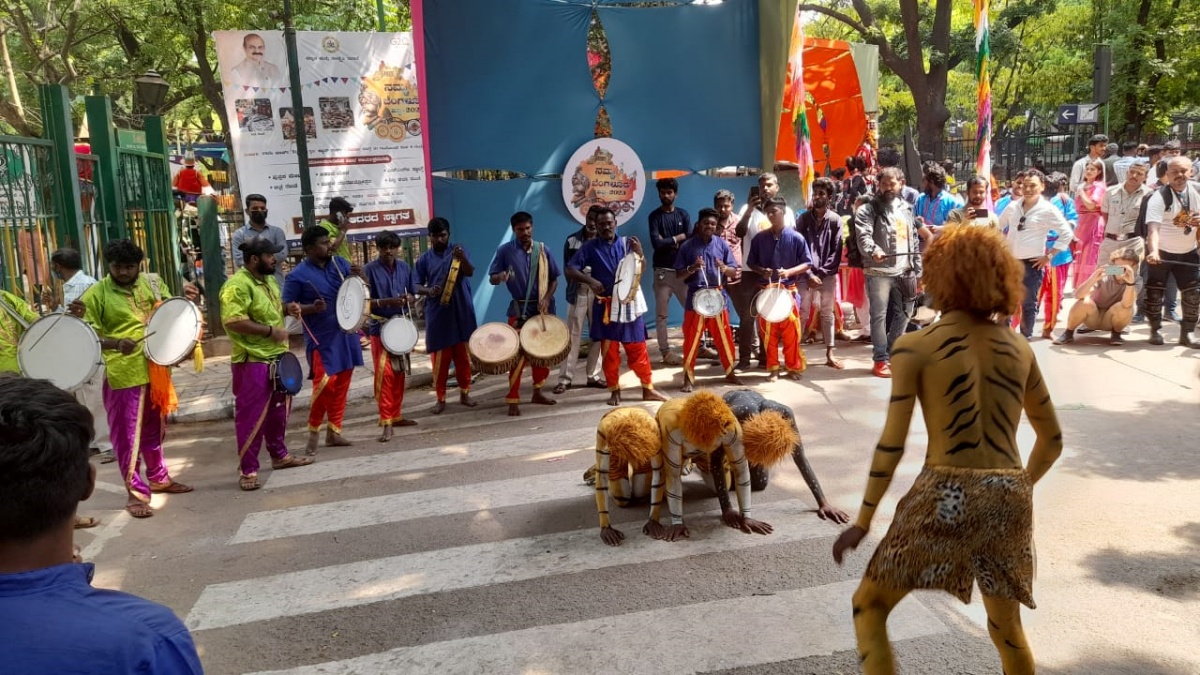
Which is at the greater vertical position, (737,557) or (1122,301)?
(1122,301)

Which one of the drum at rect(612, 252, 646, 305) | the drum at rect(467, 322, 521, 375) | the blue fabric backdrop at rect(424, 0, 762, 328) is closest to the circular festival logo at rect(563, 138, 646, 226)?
the blue fabric backdrop at rect(424, 0, 762, 328)

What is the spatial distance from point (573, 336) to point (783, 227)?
2623mm

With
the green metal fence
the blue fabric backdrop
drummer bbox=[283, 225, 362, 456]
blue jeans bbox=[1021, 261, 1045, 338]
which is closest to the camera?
drummer bbox=[283, 225, 362, 456]

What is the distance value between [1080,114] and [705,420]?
1692cm

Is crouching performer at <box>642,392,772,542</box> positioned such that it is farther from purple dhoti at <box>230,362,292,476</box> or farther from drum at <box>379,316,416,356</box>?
drum at <box>379,316,416,356</box>

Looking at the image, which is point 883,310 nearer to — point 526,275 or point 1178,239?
point 1178,239

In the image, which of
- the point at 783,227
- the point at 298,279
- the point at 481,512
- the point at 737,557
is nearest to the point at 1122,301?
the point at 783,227

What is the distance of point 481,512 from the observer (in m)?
6.09

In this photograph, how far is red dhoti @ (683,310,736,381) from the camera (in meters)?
9.44

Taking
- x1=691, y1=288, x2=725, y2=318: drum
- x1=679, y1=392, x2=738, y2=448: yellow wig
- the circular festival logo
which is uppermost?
the circular festival logo

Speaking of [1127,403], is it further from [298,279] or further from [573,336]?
[298,279]

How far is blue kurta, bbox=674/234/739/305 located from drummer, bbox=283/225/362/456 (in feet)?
11.8

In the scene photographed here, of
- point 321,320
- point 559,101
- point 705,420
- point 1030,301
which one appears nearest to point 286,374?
point 321,320

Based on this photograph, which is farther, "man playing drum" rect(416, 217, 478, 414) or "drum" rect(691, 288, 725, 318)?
"drum" rect(691, 288, 725, 318)
